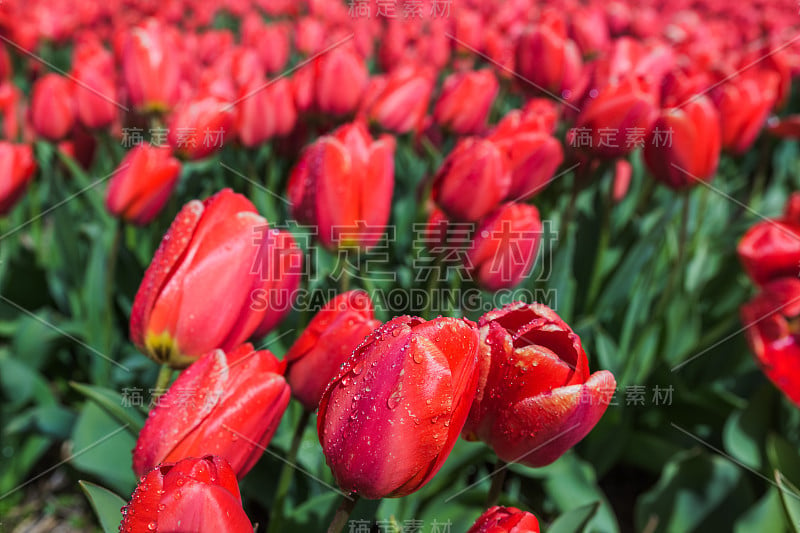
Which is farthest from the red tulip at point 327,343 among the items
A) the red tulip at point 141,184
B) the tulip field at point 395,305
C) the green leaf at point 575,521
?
the red tulip at point 141,184

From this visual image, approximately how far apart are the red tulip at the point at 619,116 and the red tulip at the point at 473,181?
0.88 feet

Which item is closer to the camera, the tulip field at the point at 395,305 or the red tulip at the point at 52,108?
the tulip field at the point at 395,305

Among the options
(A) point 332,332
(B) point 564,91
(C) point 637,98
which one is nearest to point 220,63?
(B) point 564,91

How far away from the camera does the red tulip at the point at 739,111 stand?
4.27 feet

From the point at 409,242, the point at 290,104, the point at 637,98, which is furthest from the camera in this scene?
the point at 409,242

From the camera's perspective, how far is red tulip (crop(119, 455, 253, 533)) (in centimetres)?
36

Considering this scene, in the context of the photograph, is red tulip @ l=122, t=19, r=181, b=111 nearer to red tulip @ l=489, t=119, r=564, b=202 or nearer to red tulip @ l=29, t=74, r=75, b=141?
red tulip @ l=29, t=74, r=75, b=141

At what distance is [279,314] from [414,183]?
1.04m

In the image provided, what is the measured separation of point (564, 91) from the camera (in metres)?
1.56

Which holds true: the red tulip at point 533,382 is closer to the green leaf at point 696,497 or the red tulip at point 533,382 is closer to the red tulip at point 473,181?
the red tulip at point 473,181

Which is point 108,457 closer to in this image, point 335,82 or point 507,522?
point 507,522

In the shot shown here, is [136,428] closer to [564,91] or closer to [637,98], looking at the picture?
[637,98]

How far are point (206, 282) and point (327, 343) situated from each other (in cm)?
12

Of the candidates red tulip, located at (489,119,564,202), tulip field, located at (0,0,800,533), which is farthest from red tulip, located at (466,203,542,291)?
red tulip, located at (489,119,564,202)
